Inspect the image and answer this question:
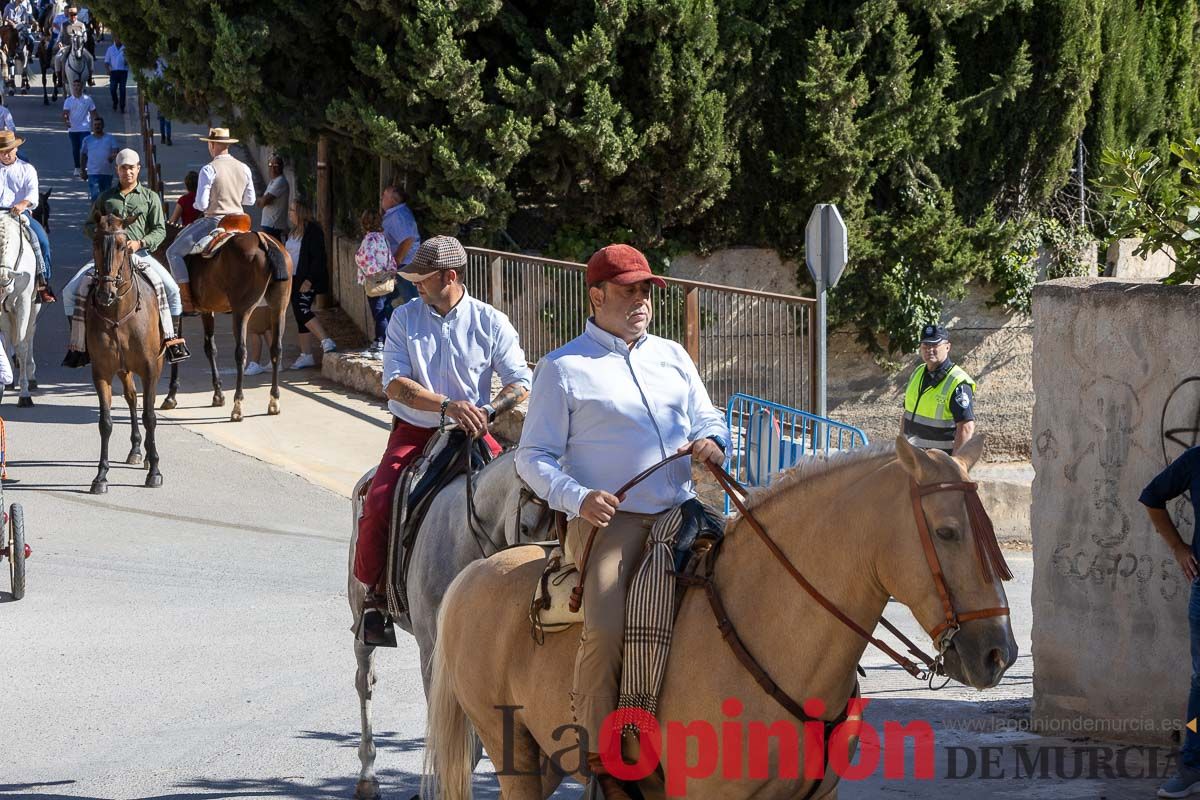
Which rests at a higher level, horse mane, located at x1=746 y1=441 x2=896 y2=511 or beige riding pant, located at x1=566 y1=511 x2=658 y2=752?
horse mane, located at x1=746 y1=441 x2=896 y2=511

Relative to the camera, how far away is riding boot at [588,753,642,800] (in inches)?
211

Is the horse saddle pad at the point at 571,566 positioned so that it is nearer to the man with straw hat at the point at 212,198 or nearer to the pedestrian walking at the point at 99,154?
the man with straw hat at the point at 212,198

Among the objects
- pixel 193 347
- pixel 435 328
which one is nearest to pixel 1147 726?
pixel 435 328

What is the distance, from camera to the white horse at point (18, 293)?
16156 mm

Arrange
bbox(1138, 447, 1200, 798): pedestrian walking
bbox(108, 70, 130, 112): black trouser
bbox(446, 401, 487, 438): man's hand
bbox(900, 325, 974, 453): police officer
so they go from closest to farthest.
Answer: bbox(1138, 447, 1200, 798): pedestrian walking
bbox(446, 401, 487, 438): man's hand
bbox(900, 325, 974, 453): police officer
bbox(108, 70, 130, 112): black trouser

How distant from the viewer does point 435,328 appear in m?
7.64

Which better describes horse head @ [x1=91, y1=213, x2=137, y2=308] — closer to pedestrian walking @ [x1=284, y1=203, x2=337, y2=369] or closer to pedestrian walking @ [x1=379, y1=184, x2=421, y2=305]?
pedestrian walking @ [x1=379, y1=184, x2=421, y2=305]

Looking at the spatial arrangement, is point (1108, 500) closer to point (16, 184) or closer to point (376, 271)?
point (376, 271)

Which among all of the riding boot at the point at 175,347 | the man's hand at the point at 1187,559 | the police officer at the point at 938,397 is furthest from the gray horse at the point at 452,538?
the riding boot at the point at 175,347

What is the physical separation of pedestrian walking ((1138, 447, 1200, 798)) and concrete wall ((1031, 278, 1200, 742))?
0.65m

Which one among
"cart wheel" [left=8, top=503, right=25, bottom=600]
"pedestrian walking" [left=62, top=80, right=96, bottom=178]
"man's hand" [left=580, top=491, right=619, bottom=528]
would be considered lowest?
"cart wheel" [left=8, top=503, right=25, bottom=600]

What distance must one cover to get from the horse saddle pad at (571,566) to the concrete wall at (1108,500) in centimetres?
323

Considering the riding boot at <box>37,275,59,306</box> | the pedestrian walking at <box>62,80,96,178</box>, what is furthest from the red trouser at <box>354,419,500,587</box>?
the pedestrian walking at <box>62,80,96,178</box>

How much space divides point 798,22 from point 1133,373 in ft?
37.4
